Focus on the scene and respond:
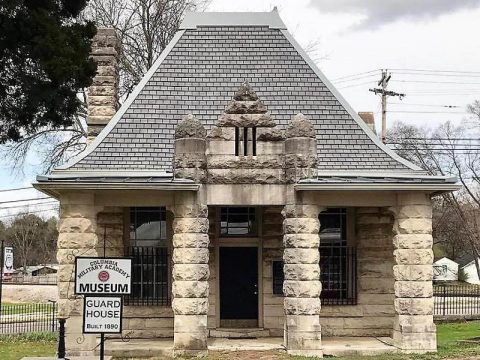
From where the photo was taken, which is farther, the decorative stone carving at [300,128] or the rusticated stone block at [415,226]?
the rusticated stone block at [415,226]

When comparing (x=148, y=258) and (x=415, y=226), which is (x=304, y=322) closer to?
(x=415, y=226)

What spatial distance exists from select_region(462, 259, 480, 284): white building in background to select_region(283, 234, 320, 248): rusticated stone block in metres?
64.0

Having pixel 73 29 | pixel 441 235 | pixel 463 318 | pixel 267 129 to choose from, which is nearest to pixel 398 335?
pixel 267 129

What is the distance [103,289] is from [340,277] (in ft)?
28.2

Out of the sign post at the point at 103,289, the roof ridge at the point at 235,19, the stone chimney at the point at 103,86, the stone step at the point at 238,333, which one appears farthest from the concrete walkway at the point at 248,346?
the roof ridge at the point at 235,19

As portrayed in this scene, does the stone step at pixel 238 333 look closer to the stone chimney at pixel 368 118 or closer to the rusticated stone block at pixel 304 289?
the rusticated stone block at pixel 304 289

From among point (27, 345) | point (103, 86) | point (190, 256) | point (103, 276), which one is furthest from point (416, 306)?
point (103, 86)

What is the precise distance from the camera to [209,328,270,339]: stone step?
57.8 feet

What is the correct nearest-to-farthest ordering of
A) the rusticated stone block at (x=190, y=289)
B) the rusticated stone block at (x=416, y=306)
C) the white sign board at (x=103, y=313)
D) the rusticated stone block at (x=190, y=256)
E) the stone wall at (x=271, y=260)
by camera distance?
the white sign board at (x=103, y=313)
the rusticated stone block at (x=190, y=289)
the rusticated stone block at (x=190, y=256)
the rusticated stone block at (x=416, y=306)
the stone wall at (x=271, y=260)

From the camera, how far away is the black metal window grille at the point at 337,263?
18.1m

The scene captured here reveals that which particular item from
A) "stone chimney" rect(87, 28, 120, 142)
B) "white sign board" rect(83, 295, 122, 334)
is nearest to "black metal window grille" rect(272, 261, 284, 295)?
"stone chimney" rect(87, 28, 120, 142)

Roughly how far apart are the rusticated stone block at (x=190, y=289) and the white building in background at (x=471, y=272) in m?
65.0

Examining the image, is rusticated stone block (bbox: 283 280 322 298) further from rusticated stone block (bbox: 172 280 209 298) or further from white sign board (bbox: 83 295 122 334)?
white sign board (bbox: 83 295 122 334)

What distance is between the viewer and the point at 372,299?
1795cm
